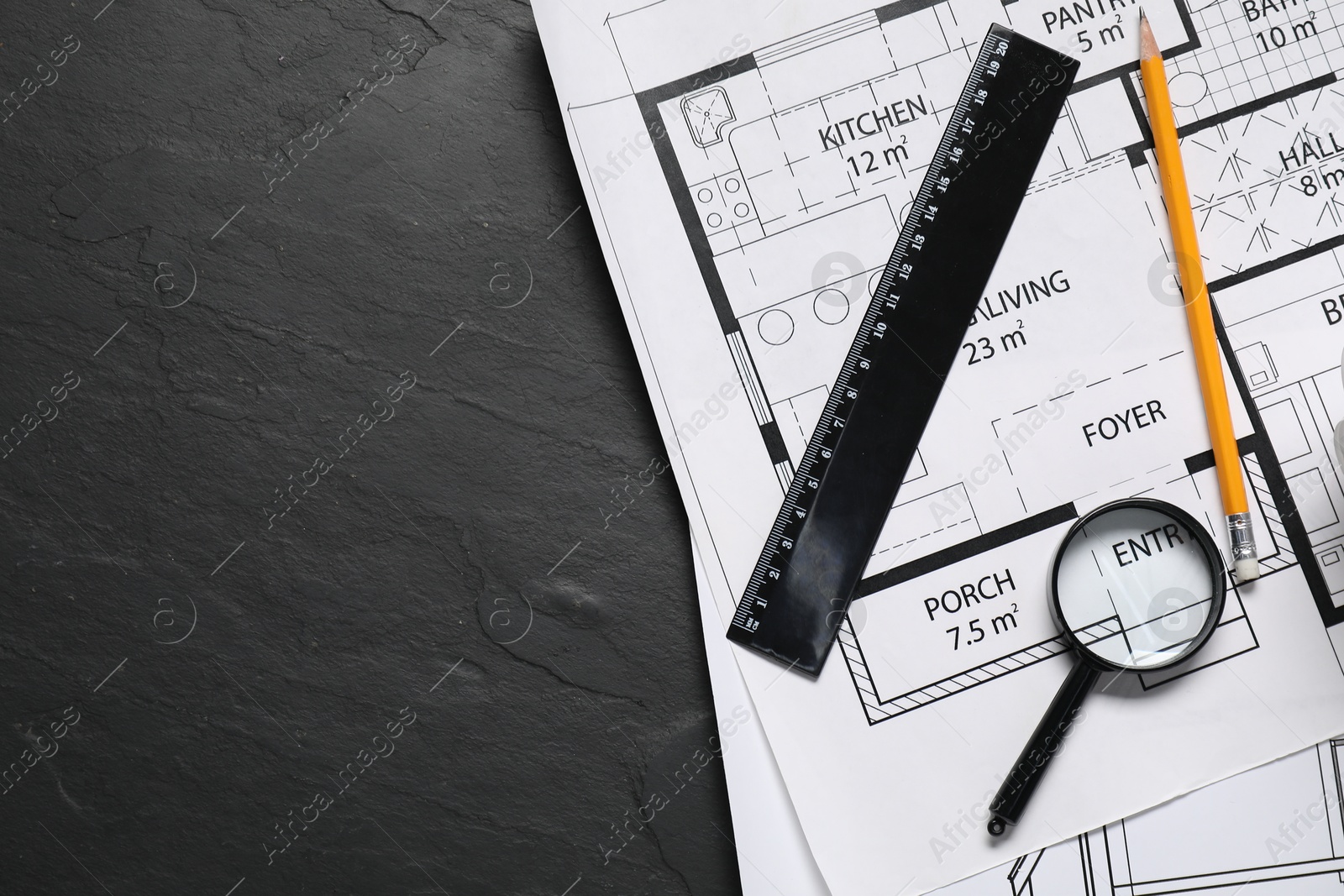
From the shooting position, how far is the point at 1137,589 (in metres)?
1.01

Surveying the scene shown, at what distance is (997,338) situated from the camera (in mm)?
1089

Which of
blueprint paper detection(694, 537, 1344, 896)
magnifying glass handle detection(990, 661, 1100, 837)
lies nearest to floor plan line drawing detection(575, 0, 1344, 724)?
magnifying glass handle detection(990, 661, 1100, 837)

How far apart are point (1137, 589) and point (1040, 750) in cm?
22

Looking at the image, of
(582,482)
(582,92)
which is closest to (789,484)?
(582,482)

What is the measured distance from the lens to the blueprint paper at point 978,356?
3.43 feet

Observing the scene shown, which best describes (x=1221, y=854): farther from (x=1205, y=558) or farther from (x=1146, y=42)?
(x=1146, y=42)

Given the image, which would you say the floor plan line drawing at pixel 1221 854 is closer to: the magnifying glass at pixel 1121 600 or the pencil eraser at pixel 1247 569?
the magnifying glass at pixel 1121 600

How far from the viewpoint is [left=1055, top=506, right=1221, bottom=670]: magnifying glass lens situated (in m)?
1.01

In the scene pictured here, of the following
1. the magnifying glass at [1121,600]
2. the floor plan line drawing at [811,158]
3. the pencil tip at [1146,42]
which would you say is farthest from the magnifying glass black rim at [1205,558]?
the pencil tip at [1146,42]

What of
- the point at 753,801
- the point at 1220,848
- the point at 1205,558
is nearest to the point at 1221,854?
the point at 1220,848

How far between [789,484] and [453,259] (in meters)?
0.52

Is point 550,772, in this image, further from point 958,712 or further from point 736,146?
point 736,146

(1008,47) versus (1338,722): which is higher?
(1008,47)

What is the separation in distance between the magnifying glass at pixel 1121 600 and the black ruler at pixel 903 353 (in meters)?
0.24
